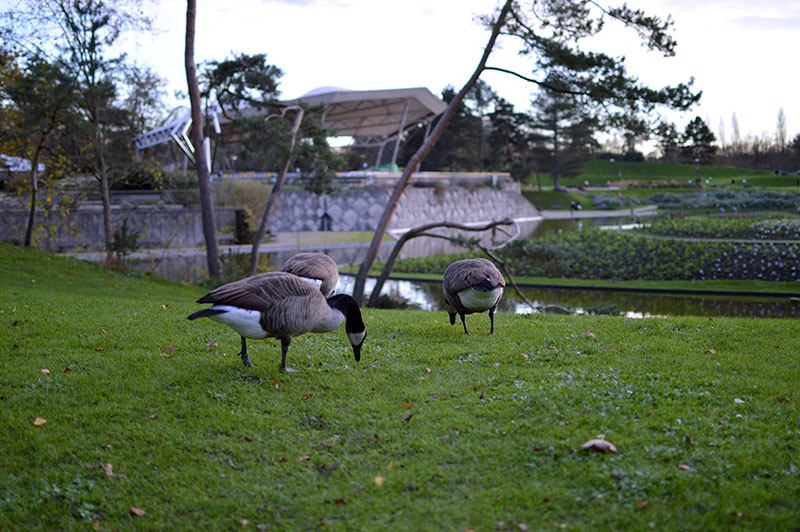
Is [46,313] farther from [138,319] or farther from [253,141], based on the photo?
[253,141]

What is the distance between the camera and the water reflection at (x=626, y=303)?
54.3 ft

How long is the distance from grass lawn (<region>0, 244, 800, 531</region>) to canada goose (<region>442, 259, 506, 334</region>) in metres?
0.56

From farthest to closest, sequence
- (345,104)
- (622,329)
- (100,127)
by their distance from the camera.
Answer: (345,104), (100,127), (622,329)

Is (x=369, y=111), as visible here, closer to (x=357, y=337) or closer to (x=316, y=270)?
(x=316, y=270)

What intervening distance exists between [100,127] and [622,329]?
23.3 meters

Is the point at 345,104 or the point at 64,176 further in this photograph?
the point at 345,104

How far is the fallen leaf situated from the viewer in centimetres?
443

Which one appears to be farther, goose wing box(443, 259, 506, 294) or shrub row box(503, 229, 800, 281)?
shrub row box(503, 229, 800, 281)

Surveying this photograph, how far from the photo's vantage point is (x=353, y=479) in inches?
167

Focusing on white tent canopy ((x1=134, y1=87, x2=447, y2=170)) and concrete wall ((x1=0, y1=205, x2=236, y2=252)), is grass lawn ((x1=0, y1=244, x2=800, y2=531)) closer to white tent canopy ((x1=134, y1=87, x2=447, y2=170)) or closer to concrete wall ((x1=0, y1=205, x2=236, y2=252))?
concrete wall ((x1=0, y1=205, x2=236, y2=252))

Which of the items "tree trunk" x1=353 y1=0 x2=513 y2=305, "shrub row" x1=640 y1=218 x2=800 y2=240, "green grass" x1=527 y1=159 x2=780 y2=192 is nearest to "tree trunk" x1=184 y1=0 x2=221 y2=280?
"tree trunk" x1=353 y1=0 x2=513 y2=305

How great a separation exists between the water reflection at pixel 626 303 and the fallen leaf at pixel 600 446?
11588mm

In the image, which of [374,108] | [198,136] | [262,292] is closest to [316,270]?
[262,292]

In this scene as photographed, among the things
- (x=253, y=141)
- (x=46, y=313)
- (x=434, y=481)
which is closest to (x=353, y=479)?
(x=434, y=481)
